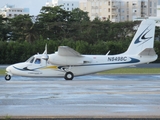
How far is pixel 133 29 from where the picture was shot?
7350cm

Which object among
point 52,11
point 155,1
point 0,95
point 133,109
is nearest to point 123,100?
point 133,109

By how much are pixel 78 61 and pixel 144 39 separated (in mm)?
4326

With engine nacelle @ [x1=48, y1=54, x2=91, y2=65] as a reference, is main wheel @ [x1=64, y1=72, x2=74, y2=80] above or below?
below

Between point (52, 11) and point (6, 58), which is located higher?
point (52, 11)

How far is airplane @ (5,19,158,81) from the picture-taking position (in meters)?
27.9

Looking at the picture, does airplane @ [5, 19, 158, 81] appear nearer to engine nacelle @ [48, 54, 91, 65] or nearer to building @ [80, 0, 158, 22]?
engine nacelle @ [48, 54, 91, 65]

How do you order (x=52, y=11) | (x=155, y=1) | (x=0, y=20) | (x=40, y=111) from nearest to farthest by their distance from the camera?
(x=40, y=111)
(x=0, y=20)
(x=52, y=11)
(x=155, y=1)

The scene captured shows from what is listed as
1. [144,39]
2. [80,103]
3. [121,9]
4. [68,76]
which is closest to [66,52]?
[68,76]

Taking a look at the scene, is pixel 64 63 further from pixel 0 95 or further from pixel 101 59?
pixel 0 95

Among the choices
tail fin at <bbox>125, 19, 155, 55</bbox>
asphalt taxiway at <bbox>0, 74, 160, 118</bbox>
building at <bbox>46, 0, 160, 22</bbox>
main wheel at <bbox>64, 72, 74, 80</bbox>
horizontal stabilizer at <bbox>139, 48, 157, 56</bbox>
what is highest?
building at <bbox>46, 0, 160, 22</bbox>

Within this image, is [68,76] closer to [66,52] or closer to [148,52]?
[66,52]

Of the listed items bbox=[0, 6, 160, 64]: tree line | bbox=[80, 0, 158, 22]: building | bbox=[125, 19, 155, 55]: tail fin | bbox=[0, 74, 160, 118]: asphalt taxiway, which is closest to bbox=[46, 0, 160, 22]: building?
bbox=[80, 0, 158, 22]: building

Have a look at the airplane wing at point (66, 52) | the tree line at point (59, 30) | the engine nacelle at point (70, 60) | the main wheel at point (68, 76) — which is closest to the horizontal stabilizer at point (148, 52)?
the engine nacelle at point (70, 60)

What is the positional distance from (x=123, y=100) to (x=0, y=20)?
58.2m
